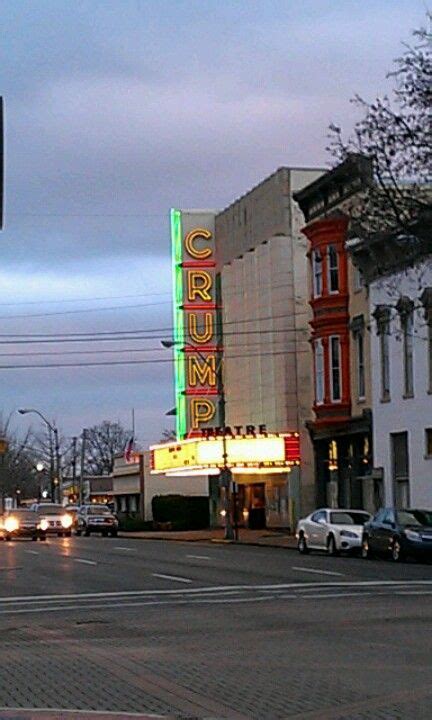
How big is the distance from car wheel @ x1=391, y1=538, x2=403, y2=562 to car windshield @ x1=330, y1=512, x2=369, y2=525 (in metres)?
4.33

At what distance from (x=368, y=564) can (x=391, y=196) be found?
8.93m

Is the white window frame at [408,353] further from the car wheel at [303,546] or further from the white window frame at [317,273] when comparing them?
the white window frame at [317,273]

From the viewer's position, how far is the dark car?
112ft

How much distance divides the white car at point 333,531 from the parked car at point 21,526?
23121 mm

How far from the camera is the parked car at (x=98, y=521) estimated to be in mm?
69188

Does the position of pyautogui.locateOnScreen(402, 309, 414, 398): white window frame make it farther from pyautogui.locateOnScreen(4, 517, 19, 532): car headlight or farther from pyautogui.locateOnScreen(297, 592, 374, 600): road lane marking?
pyautogui.locateOnScreen(4, 517, 19, 532): car headlight

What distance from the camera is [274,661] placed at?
14773 millimetres

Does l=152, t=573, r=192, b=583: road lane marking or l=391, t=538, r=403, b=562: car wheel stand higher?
l=391, t=538, r=403, b=562: car wheel

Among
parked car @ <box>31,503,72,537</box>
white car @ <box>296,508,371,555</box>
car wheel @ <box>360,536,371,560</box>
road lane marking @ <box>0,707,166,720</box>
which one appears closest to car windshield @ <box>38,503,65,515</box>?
parked car @ <box>31,503,72,537</box>

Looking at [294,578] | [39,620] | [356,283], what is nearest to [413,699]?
[39,620]

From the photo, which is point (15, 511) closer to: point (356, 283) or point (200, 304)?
point (200, 304)

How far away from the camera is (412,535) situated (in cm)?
3428

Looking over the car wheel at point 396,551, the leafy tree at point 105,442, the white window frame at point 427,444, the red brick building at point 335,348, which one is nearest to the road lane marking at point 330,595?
the car wheel at point 396,551

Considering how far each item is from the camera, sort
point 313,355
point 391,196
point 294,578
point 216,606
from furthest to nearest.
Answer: point 313,355, point 391,196, point 294,578, point 216,606
